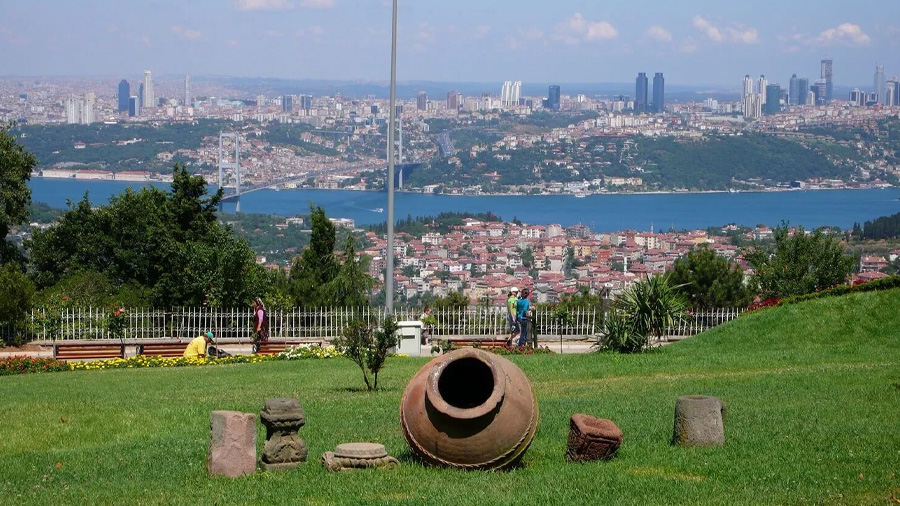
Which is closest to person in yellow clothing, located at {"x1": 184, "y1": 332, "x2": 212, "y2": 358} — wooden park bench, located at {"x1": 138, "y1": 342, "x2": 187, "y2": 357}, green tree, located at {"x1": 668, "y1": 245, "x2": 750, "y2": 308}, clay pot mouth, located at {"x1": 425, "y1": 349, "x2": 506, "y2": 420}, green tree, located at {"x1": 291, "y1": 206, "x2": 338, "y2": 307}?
wooden park bench, located at {"x1": 138, "y1": 342, "x2": 187, "y2": 357}

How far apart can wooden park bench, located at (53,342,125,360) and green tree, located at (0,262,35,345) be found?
215 cm

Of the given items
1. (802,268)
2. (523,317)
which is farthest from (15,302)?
(802,268)

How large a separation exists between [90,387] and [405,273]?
48.2 m

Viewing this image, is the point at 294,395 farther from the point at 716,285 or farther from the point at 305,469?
the point at 716,285

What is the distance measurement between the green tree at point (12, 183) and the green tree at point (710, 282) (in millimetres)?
19849

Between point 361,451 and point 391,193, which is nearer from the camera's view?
point 361,451

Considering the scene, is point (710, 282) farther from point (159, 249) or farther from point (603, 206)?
point (603, 206)

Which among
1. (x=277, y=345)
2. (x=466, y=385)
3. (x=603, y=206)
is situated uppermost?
(x=466, y=385)

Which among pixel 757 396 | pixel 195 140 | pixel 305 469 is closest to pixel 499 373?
pixel 305 469

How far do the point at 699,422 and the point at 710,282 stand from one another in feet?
70.2

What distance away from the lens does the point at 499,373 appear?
8.16 m

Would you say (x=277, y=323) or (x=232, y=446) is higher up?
(x=232, y=446)

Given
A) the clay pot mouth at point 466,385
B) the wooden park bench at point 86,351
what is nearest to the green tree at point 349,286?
the wooden park bench at point 86,351

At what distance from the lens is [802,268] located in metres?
32.5
